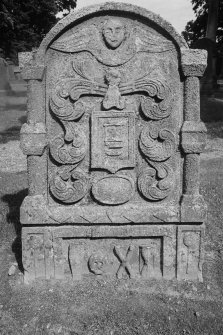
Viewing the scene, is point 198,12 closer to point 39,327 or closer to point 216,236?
point 216,236

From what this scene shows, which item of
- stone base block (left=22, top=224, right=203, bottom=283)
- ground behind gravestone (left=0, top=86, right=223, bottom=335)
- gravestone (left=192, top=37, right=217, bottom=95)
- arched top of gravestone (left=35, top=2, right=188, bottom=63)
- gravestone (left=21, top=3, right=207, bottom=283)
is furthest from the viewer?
gravestone (left=192, top=37, right=217, bottom=95)

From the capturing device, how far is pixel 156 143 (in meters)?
3.64

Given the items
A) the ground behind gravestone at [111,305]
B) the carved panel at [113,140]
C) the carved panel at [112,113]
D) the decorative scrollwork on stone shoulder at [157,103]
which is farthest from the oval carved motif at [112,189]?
the ground behind gravestone at [111,305]

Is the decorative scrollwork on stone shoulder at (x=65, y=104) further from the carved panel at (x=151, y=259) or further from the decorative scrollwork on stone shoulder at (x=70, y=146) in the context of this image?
the carved panel at (x=151, y=259)

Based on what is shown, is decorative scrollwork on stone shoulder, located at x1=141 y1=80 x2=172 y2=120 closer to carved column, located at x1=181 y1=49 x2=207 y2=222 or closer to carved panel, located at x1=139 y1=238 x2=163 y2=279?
carved column, located at x1=181 y1=49 x2=207 y2=222

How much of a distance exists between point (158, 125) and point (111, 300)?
170cm

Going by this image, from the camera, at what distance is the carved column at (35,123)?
3.46 metres

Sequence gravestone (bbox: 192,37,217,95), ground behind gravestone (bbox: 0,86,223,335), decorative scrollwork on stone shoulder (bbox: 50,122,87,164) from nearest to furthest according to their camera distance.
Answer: ground behind gravestone (bbox: 0,86,223,335)
decorative scrollwork on stone shoulder (bbox: 50,122,87,164)
gravestone (bbox: 192,37,217,95)

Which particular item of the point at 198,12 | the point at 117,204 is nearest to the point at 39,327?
the point at 117,204

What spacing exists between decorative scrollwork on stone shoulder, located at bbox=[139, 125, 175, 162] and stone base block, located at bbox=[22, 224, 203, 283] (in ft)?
2.31

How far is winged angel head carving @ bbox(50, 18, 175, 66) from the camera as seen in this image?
343cm

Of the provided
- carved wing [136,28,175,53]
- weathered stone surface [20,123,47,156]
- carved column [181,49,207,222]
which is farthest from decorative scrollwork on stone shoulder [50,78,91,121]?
carved column [181,49,207,222]

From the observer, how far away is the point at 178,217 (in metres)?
3.70

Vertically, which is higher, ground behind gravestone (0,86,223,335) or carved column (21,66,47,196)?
carved column (21,66,47,196)
